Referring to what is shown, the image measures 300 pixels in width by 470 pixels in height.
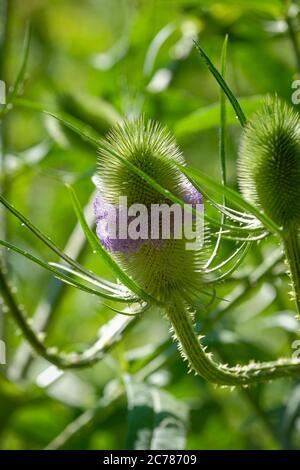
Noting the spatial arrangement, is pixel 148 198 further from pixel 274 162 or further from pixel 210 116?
pixel 210 116

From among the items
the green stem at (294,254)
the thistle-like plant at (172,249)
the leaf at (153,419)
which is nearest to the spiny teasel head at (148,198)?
the thistle-like plant at (172,249)

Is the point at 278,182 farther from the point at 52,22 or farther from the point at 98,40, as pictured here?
the point at 52,22

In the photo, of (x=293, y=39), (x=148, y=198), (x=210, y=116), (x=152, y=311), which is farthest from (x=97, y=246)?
(x=293, y=39)

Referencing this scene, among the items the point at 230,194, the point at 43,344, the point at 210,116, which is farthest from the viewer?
the point at 210,116

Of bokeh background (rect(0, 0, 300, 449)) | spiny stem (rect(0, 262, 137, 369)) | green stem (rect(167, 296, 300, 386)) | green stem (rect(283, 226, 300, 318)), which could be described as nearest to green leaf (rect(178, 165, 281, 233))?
green stem (rect(283, 226, 300, 318))
